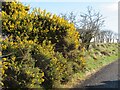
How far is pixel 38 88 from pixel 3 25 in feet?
9.03

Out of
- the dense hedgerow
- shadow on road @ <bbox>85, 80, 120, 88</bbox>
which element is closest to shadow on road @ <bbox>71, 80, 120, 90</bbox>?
shadow on road @ <bbox>85, 80, 120, 88</bbox>

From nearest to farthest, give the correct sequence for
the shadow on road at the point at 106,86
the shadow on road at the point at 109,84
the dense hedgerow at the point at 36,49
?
the dense hedgerow at the point at 36,49 < the shadow on road at the point at 106,86 < the shadow on road at the point at 109,84

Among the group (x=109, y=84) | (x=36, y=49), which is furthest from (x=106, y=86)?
(x=36, y=49)

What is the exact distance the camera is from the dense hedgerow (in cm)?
1005

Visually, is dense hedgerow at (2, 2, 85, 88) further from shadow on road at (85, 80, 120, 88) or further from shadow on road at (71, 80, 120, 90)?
shadow on road at (85, 80, 120, 88)

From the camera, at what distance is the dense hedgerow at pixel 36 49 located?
33.0 feet

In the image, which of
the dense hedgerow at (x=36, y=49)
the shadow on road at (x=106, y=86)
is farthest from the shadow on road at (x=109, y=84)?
the dense hedgerow at (x=36, y=49)

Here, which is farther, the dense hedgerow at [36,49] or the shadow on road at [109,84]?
the shadow on road at [109,84]

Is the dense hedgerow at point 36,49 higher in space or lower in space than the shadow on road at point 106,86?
higher

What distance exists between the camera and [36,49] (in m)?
11.3

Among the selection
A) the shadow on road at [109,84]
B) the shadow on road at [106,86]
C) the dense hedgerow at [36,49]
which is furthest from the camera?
the shadow on road at [109,84]

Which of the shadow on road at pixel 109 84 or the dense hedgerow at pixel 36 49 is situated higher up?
the dense hedgerow at pixel 36 49

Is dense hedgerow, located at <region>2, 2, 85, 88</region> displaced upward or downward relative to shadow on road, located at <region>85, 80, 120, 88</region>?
upward

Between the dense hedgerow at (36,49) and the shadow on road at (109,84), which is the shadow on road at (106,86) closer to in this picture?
the shadow on road at (109,84)
